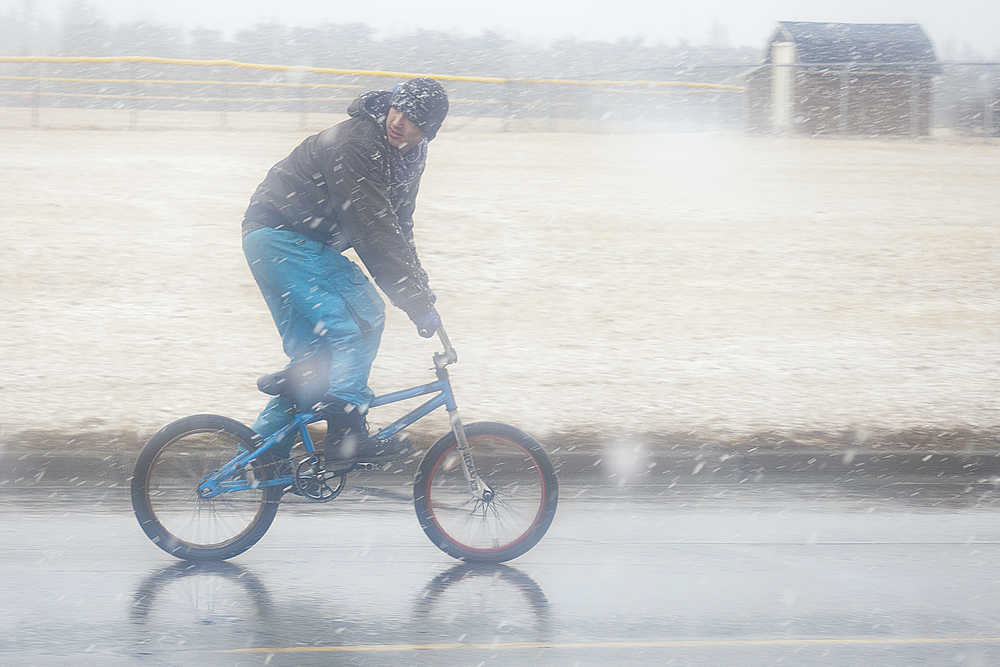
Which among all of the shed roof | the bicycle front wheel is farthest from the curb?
the shed roof

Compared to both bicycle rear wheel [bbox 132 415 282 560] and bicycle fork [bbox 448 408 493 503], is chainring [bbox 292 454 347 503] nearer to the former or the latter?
bicycle rear wheel [bbox 132 415 282 560]

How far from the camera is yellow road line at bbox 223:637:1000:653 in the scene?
4.63 metres

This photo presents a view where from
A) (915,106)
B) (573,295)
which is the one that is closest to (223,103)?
(915,106)

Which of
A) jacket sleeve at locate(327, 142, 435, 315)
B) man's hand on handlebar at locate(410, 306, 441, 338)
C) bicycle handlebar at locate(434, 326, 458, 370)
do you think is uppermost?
jacket sleeve at locate(327, 142, 435, 315)

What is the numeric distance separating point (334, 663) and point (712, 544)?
7.50 feet

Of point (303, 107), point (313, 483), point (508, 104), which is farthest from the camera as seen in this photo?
point (508, 104)

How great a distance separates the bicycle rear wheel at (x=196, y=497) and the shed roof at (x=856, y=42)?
34.0 metres

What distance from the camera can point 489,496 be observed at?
5656 mm

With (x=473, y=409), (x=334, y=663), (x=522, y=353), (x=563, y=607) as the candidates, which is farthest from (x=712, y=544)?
(x=522, y=353)

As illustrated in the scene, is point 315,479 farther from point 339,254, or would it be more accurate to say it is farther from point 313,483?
point 339,254

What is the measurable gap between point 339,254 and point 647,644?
206 centimetres

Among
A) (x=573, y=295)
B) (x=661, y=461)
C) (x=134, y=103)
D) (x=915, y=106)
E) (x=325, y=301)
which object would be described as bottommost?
(x=661, y=461)

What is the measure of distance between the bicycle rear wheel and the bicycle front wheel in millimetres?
680

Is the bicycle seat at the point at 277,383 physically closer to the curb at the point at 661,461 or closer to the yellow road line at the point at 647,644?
the yellow road line at the point at 647,644
